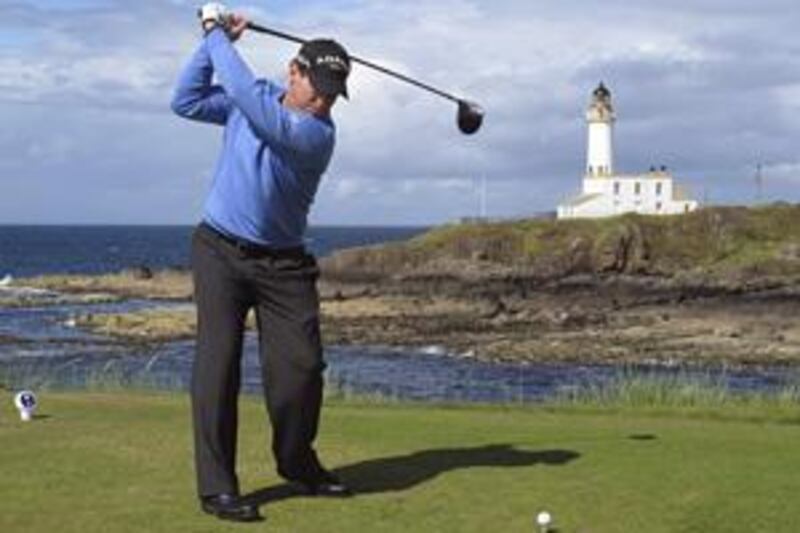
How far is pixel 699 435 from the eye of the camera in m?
12.1

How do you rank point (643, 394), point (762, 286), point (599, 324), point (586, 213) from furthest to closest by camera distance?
point (586, 213) < point (762, 286) < point (599, 324) < point (643, 394)

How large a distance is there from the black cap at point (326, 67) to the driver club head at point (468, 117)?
1.30 m

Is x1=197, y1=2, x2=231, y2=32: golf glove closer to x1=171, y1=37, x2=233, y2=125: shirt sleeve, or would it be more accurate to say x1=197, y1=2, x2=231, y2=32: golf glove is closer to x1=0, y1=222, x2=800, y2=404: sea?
x1=171, y1=37, x2=233, y2=125: shirt sleeve

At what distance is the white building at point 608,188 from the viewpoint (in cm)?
12450

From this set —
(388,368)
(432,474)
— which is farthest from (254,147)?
(388,368)

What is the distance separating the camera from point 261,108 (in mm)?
8406

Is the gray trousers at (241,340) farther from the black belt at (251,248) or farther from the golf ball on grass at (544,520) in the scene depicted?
the golf ball on grass at (544,520)

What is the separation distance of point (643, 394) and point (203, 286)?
911 centimetres

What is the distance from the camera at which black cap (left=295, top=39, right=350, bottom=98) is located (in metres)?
8.60

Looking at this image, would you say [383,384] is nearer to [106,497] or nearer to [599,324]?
[599,324]

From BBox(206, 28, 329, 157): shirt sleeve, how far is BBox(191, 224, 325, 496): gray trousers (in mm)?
696

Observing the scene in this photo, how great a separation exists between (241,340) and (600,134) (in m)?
121

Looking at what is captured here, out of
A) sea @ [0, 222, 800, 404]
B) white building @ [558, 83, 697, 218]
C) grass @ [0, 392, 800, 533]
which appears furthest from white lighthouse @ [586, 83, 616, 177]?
grass @ [0, 392, 800, 533]

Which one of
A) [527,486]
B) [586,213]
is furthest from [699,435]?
[586,213]
